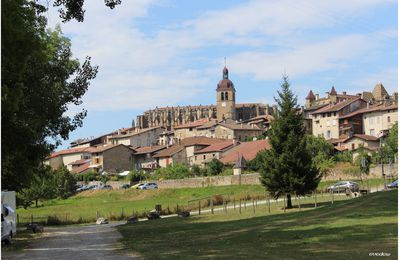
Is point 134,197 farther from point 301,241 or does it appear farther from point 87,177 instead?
point 301,241

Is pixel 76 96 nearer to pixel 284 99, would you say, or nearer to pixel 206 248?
pixel 206 248

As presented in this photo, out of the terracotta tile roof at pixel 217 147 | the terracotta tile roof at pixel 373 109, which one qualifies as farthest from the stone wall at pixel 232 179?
the terracotta tile roof at pixel 373 109

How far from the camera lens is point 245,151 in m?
112

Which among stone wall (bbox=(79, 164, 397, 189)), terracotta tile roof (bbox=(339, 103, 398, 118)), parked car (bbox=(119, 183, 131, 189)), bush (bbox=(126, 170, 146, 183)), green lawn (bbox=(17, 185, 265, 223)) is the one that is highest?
terracotta tile roof (bbox=(339, 103, 398, 118))

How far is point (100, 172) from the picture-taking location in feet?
449

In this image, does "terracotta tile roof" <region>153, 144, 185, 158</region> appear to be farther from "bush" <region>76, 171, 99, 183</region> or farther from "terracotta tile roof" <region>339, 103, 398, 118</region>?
"terracotta tile roof" <region>339, 103, 398, 118</region>

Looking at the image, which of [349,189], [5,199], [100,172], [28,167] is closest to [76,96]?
[5,199]

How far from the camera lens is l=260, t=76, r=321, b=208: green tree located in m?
44.9

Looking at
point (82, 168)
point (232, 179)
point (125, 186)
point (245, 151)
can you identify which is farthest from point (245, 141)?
point (232, 179)

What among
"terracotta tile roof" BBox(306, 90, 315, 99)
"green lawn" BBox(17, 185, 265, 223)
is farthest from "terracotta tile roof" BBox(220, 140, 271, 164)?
"terracotta tile roof" BBox(306, 90, 315, 99)

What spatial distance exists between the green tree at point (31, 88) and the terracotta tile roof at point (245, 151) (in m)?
72.8

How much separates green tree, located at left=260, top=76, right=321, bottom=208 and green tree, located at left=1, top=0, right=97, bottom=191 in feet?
57.5

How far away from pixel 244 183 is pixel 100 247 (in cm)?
6032

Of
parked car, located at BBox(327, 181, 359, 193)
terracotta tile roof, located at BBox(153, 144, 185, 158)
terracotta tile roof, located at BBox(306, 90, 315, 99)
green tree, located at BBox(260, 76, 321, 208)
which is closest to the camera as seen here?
green tree, located at BBox(260, 76, 321, 208)
